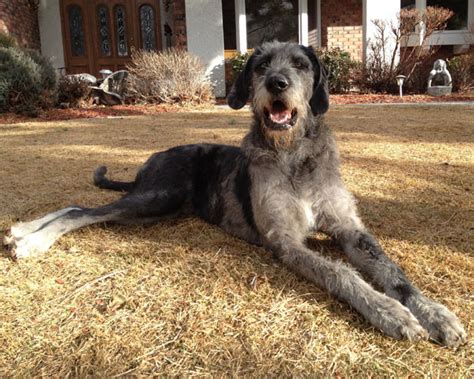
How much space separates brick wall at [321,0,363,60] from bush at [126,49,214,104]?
6.15 meters

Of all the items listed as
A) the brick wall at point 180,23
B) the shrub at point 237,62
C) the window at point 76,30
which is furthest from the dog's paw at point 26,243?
the window at point 76,30

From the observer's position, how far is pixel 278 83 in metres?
3.11

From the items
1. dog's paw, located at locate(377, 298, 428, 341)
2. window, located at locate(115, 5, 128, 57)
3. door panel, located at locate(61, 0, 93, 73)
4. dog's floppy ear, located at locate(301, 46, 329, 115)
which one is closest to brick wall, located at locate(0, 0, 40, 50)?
door panel, located at locate(61, 0, 93, 73)

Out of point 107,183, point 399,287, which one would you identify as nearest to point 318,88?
point 399,287

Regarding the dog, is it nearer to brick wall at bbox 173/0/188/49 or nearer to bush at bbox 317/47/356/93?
bush at bbox 317/47/356/93

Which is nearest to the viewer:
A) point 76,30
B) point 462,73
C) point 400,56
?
point 462,73

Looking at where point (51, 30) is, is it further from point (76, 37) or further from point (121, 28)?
point (121, 28)

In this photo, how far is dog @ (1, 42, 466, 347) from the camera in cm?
262

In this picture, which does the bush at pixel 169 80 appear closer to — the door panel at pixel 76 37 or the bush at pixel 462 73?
the door panel at pixel 76 37

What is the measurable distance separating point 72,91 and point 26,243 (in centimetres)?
1116

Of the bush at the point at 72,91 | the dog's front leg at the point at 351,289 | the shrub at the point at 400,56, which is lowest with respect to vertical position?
the dog's front leg at the point at 351,289

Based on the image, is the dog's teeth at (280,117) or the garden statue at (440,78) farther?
the garden statue at (440,78)

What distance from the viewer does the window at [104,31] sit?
17.5m

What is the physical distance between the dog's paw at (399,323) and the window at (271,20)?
16.4 m
